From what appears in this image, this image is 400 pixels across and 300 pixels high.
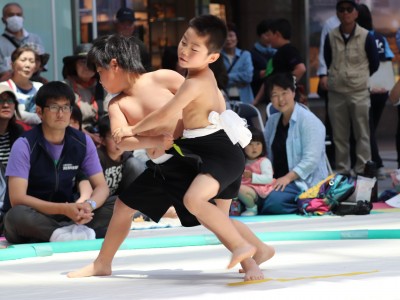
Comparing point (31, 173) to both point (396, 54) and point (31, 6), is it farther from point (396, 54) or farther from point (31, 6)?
point (396, 54)

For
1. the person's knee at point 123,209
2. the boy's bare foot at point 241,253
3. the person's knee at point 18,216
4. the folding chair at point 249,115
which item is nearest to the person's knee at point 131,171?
the person's knee at point 18,216

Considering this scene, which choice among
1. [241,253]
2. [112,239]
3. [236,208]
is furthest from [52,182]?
[241,253]

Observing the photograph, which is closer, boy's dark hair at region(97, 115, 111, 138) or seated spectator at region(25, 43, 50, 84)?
boy's dark hair at region(97, 115, 111, 138)

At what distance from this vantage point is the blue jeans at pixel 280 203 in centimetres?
700

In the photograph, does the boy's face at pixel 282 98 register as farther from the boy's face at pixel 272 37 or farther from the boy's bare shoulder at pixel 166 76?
the boy's bare shoulder at pixel 166 76

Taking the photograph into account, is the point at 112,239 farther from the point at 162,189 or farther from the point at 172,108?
the point at 172,108

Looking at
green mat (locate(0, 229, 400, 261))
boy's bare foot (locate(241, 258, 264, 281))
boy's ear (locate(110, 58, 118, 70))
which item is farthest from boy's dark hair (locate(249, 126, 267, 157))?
boy's bare foot (locate(241, 258, 264, 281))

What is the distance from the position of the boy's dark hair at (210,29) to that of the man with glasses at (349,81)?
462 centimetres

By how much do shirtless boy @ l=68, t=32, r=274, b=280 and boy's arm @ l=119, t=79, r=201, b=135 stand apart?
10cm

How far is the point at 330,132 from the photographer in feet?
30.4

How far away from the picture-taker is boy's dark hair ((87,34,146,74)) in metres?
4.27

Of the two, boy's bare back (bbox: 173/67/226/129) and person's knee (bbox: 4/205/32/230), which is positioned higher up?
boy's bare back (bbox: 173/67/226/129)

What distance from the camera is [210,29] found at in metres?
4.06

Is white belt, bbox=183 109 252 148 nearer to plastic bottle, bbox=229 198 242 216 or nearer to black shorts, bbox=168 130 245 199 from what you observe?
black shorts, bbox=168 130 245 199
